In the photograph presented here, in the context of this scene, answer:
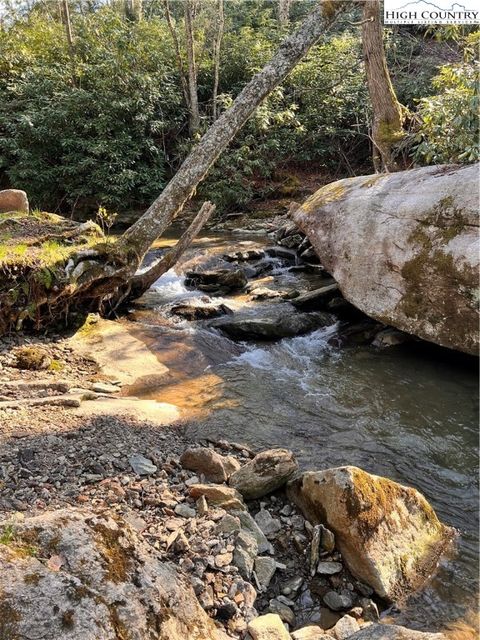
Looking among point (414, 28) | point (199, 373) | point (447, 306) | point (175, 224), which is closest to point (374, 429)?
point (447, 306)

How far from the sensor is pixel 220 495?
369cm

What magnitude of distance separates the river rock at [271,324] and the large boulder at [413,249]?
1234 millimetres

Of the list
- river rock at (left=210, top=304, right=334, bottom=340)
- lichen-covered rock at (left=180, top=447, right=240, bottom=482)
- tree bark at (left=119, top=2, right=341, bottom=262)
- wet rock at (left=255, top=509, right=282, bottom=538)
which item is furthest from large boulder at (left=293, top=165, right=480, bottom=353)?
wet rock at (left=255, top=509, right=282, bottom=538)

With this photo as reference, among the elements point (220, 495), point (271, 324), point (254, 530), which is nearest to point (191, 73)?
point (271, 324)

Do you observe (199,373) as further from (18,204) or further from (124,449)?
(18,204)

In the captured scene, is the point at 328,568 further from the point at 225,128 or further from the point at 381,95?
the point at 381,95

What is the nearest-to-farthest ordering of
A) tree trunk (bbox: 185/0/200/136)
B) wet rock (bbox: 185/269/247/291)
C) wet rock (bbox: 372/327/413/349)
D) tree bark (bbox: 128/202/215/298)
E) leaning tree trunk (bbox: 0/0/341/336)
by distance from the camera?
1. wet rock (bbox: 372/327/413/349)
2. leaning tree trunk (bbox: 0/0/341/336)
3. tree bark (bbox: 128/202/215/298)
4. wet rock (bbox: 185/269/247/291)
5. tree trunk (bbox: 185/0/200/136)

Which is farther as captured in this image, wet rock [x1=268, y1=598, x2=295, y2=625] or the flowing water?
the flowing water

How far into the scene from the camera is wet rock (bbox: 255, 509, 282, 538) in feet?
11.7

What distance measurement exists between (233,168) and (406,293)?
488 inches

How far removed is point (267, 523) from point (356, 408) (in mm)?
2592

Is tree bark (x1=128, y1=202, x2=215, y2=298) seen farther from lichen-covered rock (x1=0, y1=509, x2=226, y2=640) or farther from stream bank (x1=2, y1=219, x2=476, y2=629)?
lichen-covered rock (x1=0, y1=509, x2=226, y2=640)

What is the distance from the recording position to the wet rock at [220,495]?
143 inches

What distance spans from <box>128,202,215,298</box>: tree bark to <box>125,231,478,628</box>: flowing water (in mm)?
1098
